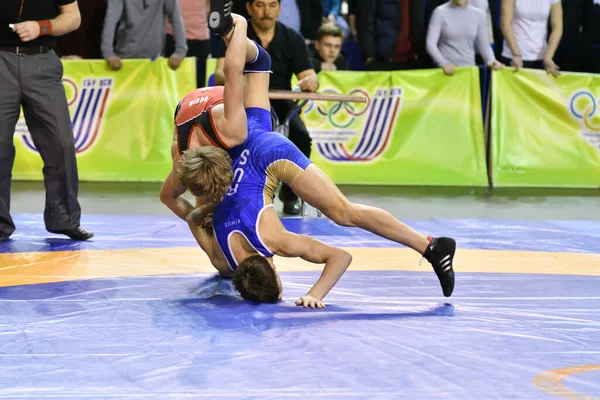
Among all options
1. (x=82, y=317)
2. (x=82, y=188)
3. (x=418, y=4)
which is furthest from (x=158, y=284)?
(x=418, y=4)

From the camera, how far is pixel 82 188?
7.71 metres

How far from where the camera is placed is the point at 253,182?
396 centimetres

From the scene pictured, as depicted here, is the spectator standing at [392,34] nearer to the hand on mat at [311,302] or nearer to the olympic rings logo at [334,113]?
the olympic rings logo at [334,113]

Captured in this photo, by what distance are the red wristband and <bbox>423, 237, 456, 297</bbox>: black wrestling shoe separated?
8.29 ft

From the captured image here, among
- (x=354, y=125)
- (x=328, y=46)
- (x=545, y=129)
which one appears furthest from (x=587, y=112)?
(x=328, y=46)

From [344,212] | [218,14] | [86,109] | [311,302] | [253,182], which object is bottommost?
[86,109]

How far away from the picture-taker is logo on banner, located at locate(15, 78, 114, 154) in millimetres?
7969

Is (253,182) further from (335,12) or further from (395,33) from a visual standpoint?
(335,12)

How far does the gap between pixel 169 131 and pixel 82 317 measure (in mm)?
4666

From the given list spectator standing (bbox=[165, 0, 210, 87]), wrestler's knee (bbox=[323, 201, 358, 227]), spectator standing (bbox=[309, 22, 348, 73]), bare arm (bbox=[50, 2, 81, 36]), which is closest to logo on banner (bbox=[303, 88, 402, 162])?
spectator standing (bbox=[309, 22, 348, 73])

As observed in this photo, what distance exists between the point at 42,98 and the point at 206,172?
1.80 meters

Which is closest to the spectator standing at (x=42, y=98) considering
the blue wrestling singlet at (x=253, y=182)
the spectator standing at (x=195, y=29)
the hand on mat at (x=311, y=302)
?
the blue wrestling singlet at (x=253, y=182)

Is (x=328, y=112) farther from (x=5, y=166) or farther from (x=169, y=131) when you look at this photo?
(x=5, y=166)

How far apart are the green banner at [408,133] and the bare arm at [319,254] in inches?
163
